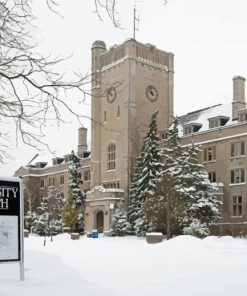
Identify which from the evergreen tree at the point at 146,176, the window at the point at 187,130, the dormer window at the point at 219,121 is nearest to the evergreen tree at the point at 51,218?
the evergreen tree at the point at 146,176

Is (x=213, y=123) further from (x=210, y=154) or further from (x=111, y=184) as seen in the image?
(x=111, y=184)

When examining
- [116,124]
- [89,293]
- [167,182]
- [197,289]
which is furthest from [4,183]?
[116,124]

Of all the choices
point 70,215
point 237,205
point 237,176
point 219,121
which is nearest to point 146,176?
point 237,176

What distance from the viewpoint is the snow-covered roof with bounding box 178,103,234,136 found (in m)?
51.5

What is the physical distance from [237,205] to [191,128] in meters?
9.87

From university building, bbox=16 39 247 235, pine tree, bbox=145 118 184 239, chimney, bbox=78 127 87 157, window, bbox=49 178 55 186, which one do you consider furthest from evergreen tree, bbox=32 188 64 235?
pine tree, bbox=145 118 184 239

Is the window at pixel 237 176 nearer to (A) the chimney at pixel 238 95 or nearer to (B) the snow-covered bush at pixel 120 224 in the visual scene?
(A) the chimney at pixel 238 95

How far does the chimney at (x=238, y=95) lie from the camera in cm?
4938

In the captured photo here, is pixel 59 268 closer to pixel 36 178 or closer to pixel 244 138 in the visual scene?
pixel 244 138

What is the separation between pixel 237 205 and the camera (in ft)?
150

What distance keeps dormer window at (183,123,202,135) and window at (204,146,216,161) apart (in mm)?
3121

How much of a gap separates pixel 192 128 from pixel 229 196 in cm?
859

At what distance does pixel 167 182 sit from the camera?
131ft

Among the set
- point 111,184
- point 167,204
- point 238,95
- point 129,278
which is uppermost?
point 238,95
